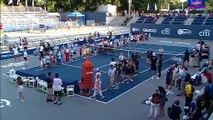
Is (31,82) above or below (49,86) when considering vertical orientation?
below

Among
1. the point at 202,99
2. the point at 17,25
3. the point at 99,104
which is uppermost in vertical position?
the point at 17,25

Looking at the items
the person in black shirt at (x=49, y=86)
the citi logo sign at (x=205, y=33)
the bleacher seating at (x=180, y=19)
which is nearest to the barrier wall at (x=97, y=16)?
the bleacher seating at (x=180, y=19)

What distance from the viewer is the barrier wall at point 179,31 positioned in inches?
1714

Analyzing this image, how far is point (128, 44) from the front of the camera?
1465 inches

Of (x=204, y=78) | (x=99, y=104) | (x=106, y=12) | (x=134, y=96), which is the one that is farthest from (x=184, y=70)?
(x=106, y=12)

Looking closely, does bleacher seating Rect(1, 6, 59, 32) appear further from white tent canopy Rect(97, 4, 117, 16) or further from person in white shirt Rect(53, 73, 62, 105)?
person in white shirt Rect(53, 73, 62, 105)

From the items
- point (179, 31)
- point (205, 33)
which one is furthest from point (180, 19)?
point (205, 33)

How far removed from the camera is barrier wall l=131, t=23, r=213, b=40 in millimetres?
43531

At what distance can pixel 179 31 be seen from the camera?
4503cm

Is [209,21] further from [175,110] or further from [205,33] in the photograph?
[175,110]

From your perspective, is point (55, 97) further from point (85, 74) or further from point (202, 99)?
point (202, 99)

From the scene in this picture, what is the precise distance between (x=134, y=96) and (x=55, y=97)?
442 cm

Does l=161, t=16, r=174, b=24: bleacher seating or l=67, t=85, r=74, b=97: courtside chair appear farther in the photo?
l=161, t=16, r=174, b=24: bleacher seating

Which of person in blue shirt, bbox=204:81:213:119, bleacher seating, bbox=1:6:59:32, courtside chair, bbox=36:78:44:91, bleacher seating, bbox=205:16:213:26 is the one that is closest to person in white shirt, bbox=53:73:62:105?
courtside chair, bbox=36:78:44:91
